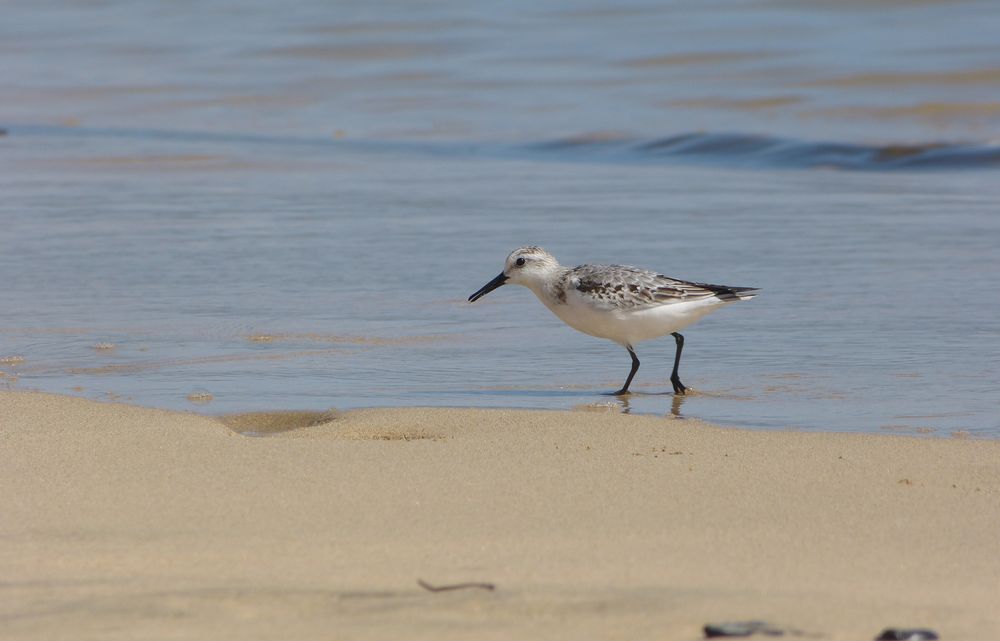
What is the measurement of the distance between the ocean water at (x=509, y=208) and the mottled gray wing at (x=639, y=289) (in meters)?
0.35

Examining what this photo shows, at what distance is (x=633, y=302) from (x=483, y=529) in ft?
9.31

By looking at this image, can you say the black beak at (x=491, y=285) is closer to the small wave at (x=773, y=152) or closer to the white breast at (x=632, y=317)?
the white breast at (x=632, y=317)

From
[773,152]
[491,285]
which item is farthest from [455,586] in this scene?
[773,152]

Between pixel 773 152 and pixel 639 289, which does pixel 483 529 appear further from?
pixel 773 152

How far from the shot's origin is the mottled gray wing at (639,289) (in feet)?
20.7

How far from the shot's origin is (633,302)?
6.32 meters

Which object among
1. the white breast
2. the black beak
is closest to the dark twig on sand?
the white breast

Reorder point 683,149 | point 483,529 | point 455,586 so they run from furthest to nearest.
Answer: point 683,149
point 483,529
point 455,586

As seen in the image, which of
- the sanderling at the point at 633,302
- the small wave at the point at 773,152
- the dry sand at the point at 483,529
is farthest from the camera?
the small wave at the point at 773,152

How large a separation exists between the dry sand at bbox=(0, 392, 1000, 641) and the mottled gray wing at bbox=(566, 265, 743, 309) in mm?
1321

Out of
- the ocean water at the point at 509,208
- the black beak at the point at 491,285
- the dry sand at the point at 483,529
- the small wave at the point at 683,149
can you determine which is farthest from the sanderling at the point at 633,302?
the small wave at the point at 683,149

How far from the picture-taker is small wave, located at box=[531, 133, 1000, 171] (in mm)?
12500

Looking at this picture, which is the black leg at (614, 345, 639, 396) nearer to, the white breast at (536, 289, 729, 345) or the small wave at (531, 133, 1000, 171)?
the white breast at (536, 289, 729, 345)

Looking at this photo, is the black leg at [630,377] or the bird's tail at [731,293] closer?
the black leg at [630,377]
